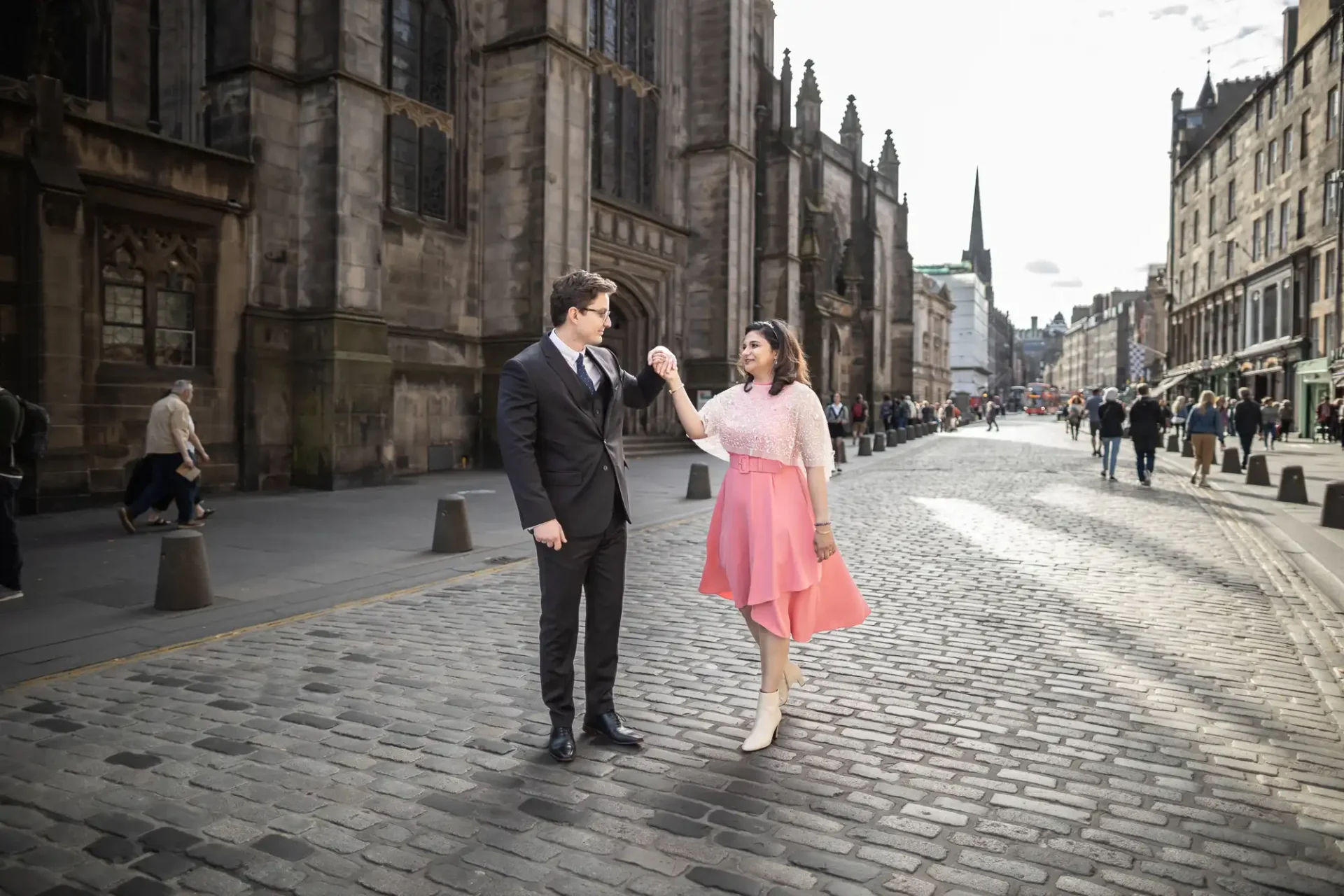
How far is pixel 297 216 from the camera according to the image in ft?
48.5

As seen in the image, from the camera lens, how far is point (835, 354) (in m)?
40.5

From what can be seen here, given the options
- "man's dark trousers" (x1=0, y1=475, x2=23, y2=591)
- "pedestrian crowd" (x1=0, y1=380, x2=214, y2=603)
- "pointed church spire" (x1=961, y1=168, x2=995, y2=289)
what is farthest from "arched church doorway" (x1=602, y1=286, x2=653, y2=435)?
"pointed church spire" (x1=961, y1=168, x2=995, y2=289)

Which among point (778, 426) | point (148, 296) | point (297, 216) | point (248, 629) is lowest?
point (248, 629)

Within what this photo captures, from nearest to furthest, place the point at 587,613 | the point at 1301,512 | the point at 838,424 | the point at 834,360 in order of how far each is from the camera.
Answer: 1. the point at 587,613
2. the point at 1301,512
3. the point at 838,424
4. the point at 834,360

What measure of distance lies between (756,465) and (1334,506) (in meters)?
9.91

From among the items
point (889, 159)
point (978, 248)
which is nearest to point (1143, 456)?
point (889, 159)

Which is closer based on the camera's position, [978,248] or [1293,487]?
[1293,487]

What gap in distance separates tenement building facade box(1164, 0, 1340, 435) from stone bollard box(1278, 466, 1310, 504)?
25.2 metres

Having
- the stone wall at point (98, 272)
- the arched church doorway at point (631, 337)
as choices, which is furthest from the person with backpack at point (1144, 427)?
the stone wall at point (98, 272)

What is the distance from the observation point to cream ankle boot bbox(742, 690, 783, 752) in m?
3.80

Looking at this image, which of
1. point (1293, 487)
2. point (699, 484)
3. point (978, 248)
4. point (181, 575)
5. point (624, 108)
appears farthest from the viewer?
point (978, 248)

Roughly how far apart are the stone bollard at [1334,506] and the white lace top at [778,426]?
31.4 feet

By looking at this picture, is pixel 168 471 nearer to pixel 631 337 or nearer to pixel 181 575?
pixel 181 575

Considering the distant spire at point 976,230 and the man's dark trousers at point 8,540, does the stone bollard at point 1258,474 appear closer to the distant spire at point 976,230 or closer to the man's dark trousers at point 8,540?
the man's dark trousers at point 8,540
